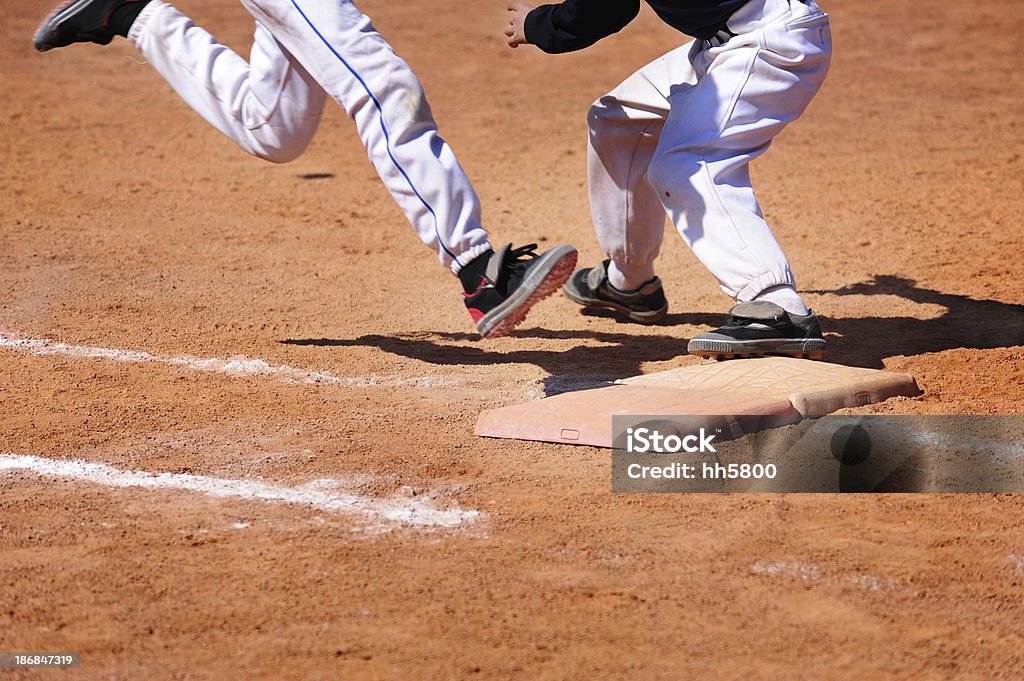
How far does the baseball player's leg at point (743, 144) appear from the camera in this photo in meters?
3.97

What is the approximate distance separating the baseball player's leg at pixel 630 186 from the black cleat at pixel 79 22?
1.73 metres

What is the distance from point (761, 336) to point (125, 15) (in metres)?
2.38

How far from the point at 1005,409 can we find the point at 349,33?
2255 mm

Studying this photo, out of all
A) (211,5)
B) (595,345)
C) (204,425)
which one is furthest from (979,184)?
(211,5)

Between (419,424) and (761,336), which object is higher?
(761,336)

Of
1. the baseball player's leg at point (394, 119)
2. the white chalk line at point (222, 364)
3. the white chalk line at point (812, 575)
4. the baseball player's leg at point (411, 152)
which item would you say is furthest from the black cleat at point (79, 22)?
the white chalk line at point (812, 575)

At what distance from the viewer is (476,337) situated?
4.73 meters

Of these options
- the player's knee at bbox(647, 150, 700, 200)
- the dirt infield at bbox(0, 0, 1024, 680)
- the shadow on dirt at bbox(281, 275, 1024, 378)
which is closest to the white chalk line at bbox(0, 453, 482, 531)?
the dirt infield at bbox(0, 0, 1024, 680)

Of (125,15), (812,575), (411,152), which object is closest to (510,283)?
(411,152)

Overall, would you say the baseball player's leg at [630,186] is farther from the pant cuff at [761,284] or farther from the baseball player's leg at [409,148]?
the baseball player's leg at [409,148]

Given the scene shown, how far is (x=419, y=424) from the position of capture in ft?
12.0

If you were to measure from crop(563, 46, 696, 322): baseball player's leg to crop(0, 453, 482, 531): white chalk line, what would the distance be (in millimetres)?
1916

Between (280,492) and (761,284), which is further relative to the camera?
(761,284)

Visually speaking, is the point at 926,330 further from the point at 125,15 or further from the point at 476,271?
the point at 125,15
